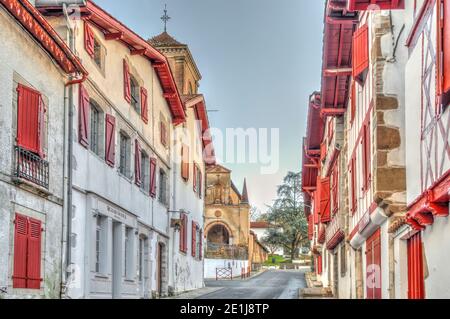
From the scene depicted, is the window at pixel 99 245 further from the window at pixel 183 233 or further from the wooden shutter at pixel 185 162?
the wooden shutter at pixel 185 162

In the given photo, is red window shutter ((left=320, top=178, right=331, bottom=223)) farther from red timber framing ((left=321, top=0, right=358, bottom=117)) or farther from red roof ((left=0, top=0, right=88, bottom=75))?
red roof ((left=0, top=0, right=88, bottom=75))

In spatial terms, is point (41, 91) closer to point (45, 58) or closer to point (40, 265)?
point (45, 58)

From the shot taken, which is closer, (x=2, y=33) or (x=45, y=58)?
(x=2, y=33)

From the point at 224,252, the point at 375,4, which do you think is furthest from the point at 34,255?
the point at 224,252

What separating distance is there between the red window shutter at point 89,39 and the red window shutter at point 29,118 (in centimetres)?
356

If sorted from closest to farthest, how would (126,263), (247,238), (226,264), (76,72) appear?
(76,72), (126,263), (226,264), (247,238)

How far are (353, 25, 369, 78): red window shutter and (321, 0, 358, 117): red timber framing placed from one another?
2.78ft

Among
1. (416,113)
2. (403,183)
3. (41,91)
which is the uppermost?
(41,91)

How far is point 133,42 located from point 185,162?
9.05 meters

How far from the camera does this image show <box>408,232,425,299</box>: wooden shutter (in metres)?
10.8

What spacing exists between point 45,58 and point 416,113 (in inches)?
283

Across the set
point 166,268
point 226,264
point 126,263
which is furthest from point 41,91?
point 226,264

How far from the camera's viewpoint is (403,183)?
12.3 meters

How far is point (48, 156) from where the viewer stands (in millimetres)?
14859
